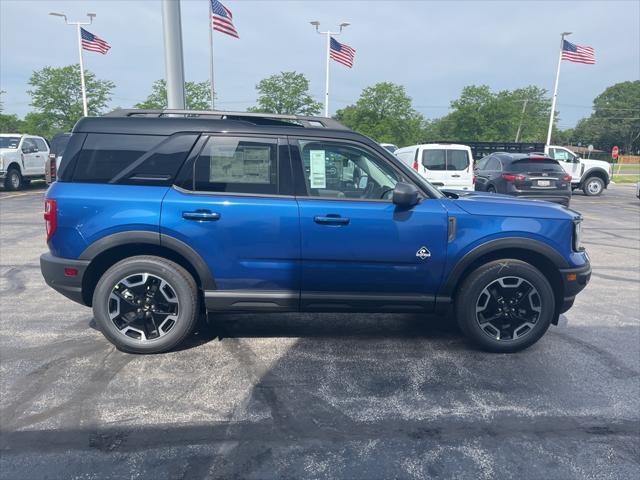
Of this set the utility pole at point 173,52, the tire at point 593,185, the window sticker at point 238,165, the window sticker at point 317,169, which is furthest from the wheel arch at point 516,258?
the tire at point 593,185

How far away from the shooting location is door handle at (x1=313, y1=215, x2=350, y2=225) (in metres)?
3.63

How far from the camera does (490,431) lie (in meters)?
2.87

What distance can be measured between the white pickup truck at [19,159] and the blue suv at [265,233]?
15488 mm

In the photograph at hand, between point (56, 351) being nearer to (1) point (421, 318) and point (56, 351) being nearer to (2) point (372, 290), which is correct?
(2) point (372, 290)

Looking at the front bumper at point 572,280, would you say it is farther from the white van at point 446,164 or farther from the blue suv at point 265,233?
the white van at point 446,164

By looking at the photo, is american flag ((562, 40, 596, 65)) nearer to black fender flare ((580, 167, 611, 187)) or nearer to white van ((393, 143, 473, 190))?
black fender flare ((580, 167, 611, 187))

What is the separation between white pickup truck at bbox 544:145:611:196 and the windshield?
20819 mm

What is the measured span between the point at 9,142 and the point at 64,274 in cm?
1663

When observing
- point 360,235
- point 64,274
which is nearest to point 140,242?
point 64,274

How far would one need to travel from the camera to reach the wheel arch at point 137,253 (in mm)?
3609

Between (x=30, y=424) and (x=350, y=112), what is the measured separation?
37365mm

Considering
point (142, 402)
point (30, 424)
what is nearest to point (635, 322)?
point (142, 402)

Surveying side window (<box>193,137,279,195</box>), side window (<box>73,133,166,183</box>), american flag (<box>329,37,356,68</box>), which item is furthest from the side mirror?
american flag (<box>329,37,356,68</box>)

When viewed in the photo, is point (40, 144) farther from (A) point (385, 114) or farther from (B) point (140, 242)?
(A) point (385, 114)
